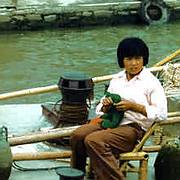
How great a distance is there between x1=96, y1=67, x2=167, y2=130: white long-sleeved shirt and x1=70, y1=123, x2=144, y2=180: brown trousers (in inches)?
3.1

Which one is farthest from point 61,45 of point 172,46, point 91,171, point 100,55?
point 91,171

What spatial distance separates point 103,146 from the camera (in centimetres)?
514

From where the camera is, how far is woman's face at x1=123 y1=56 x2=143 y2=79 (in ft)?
17.5

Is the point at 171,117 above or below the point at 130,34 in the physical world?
above

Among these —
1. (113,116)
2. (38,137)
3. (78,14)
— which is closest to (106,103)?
(113,116)

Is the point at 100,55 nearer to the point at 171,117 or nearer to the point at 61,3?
the point at 61,3

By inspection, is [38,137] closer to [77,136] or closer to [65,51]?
[77,136]

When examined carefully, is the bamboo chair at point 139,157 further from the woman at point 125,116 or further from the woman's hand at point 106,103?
the woman's hand at point 106,103

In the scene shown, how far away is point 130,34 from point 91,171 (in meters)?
12.6

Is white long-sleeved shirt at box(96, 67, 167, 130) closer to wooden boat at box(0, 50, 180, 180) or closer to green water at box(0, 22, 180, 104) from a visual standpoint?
wooden boat at box(0, 50, 180, 180)

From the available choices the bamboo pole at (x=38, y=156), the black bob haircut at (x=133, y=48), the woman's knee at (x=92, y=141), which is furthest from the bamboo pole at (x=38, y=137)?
the black bob haircut at (x=133, y=48)

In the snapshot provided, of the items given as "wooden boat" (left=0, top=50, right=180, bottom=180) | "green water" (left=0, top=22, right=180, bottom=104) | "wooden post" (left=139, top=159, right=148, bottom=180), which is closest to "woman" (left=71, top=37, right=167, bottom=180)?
"wooden post" (left=139, top=159, right=148, bottom=180)

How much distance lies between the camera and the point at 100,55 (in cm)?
1588

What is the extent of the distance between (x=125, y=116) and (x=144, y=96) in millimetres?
207
